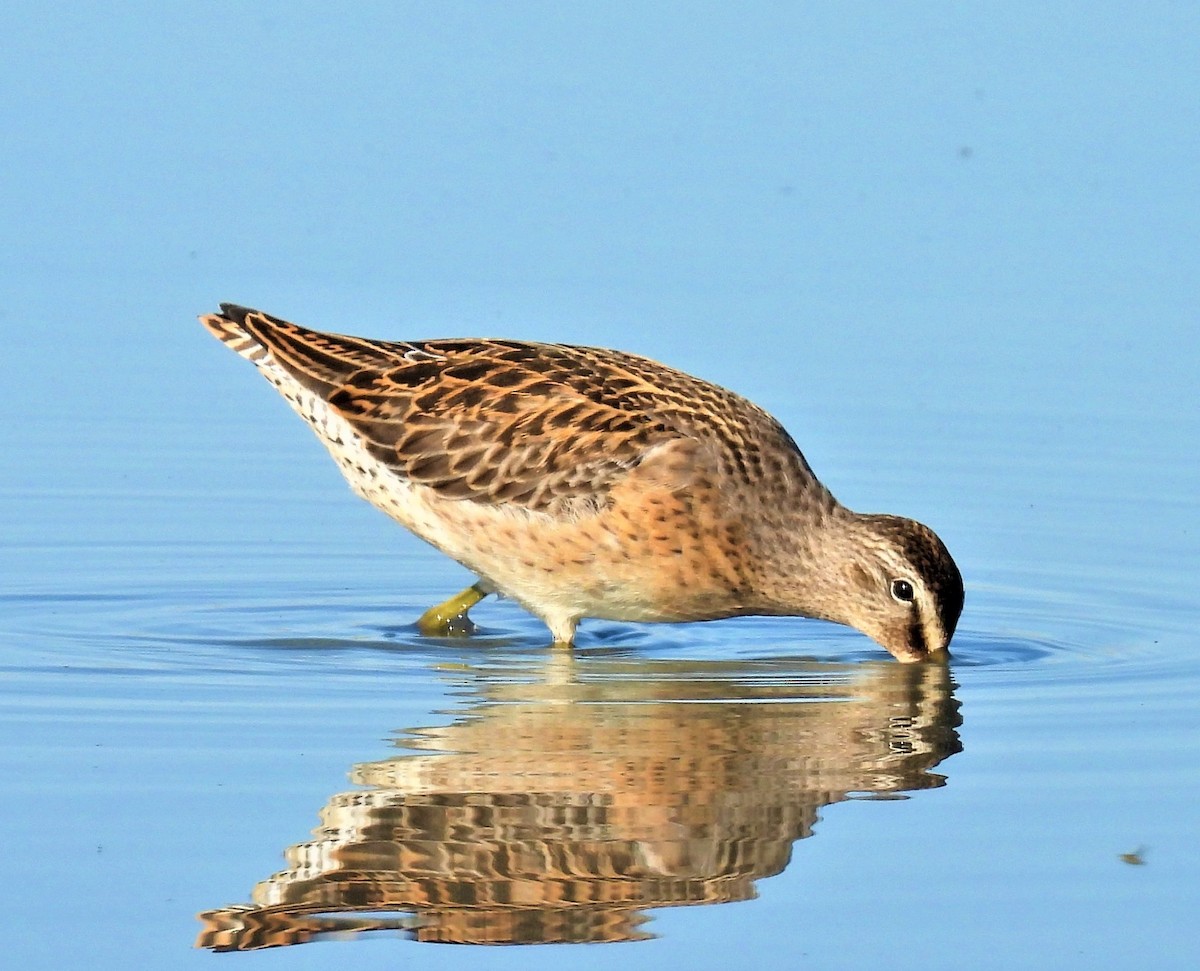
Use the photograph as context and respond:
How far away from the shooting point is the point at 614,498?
10148 mm

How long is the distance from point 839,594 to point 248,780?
3.64 meters

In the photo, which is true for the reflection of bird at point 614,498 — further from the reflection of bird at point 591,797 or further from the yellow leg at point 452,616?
the reflection of bird at point 591,797

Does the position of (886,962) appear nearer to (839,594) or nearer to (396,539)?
(839,594)

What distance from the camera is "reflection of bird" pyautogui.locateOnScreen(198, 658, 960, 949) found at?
6344 mm

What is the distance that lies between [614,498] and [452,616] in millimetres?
1060

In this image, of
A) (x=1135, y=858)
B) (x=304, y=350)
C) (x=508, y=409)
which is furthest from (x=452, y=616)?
(x=1135, y=858)

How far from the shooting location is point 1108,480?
40.3 feet

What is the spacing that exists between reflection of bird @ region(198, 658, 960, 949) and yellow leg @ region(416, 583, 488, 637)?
0.80 metres

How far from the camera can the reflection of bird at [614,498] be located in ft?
33.2

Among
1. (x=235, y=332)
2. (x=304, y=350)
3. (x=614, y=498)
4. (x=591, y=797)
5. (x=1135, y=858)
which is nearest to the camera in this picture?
(x=1135, y=858)

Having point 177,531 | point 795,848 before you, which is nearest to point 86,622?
point 177,531

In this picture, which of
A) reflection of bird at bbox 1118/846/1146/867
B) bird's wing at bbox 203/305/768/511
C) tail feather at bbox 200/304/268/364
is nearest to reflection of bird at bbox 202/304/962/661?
bird's wing at bbox 203/305/768/511

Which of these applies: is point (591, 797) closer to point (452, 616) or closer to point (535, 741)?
point (535, 741)

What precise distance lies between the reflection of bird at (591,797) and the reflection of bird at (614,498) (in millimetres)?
486
